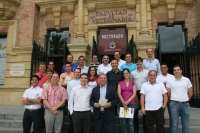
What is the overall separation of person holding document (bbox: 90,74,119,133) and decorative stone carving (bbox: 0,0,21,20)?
7837 mm

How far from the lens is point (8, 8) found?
9469mm

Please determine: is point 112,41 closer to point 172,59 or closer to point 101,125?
point 172,59

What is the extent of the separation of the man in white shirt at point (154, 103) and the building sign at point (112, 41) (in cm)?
502

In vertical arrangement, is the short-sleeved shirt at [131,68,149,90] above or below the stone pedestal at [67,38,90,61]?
below

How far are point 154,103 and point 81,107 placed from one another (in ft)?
5.43

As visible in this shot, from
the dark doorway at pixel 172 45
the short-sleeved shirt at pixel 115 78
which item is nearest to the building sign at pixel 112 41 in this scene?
the dark doorway at pixel 172 45

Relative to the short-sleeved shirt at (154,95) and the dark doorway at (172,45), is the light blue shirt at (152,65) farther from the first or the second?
the dark doorway at (172,45)

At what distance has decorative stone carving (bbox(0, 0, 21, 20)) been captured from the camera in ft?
30.8

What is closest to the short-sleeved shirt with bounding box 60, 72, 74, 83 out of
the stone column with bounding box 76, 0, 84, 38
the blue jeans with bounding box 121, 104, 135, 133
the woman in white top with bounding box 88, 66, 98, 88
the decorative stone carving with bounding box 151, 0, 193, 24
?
the woman in white top with bounding box 88, 66, 98, 88

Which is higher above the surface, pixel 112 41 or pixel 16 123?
pixel 112 41

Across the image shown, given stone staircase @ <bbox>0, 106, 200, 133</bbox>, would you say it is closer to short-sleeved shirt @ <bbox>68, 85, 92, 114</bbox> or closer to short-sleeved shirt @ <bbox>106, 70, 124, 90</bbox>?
short-sleeved shirt @ <bbox>106, 70, 124, 90</bbox>

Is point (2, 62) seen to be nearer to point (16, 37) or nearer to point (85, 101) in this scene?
point (16, 37)

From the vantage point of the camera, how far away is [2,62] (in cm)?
980

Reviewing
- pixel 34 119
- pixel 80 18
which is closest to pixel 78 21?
pixel 80 18
